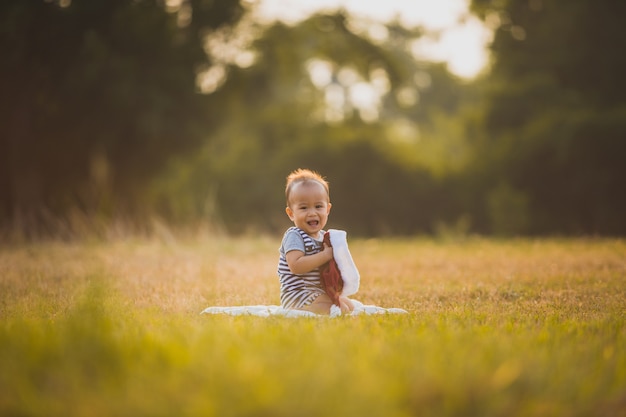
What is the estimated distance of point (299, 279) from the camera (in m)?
5.81

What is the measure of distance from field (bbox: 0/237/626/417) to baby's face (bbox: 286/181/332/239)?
109cm

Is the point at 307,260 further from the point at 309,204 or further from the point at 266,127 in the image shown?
the point at 266,127

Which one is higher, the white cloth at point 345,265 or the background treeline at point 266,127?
the background treeline at point 266,127

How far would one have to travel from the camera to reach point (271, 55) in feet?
63.6

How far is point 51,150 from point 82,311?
14681 mm

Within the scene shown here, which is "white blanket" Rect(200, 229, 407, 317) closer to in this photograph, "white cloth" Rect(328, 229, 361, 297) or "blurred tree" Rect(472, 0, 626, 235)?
"white cloth" Rect(328, 229, 361, 297)

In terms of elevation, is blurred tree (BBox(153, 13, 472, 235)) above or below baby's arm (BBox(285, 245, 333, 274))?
above

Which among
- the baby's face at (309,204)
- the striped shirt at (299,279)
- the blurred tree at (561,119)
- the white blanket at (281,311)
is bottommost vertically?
the white blanket at (281,311)

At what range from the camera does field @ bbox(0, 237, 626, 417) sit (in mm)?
2695

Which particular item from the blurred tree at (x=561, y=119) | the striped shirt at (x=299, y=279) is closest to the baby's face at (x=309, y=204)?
the striped shirt at (x=299, y=279)

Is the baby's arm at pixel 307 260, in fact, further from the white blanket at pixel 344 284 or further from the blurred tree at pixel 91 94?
the blurred tree at pixel 91 94

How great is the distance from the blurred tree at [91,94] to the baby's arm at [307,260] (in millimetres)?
9723

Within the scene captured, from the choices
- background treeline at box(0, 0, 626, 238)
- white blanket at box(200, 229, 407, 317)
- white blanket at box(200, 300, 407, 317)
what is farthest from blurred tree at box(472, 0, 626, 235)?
white blanket at box(200, 229, 407, 317)

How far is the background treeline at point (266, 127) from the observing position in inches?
613
